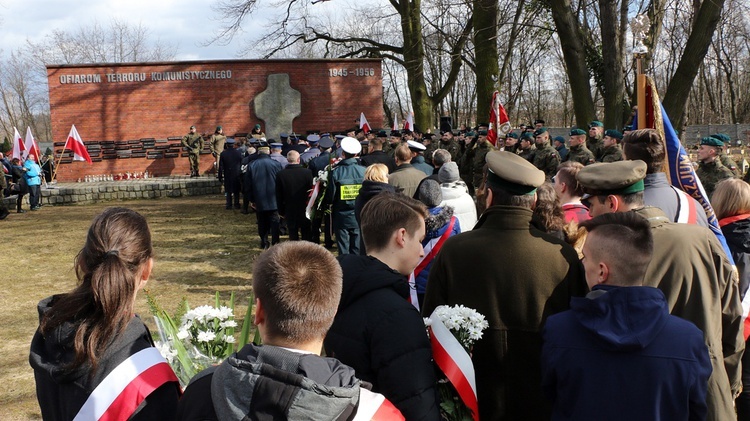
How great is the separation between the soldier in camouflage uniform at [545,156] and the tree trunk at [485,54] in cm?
353

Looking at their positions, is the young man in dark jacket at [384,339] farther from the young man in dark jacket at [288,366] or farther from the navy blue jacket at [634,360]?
the navy blue jacket at [634,360]

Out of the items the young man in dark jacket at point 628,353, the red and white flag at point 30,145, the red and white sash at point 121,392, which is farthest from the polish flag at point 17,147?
the young man in dark jacket at point 628,353

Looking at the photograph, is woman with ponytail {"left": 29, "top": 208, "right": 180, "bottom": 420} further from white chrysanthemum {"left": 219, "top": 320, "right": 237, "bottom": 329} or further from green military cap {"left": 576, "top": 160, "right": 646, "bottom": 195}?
green military cap {"left": 576, "top": 160, "right": 646, "bottom": 195}

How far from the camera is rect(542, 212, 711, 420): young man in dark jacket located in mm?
2377

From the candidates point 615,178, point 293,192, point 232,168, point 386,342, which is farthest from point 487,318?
point 232,168

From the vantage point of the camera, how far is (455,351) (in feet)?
8.50

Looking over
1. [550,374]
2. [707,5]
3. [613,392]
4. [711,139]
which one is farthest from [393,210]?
[707,5]

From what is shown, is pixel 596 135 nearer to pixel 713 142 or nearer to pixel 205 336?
pixel 713 142

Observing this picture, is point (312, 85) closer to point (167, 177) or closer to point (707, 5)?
point (167, 177)

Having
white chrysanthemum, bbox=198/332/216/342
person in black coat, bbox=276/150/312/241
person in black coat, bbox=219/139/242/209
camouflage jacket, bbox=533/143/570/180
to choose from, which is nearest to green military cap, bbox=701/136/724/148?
camouflage jacket, bbox=533/143/570/180

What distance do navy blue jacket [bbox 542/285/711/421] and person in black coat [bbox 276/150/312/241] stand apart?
27.7 feet

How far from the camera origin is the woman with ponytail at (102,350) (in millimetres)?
2191

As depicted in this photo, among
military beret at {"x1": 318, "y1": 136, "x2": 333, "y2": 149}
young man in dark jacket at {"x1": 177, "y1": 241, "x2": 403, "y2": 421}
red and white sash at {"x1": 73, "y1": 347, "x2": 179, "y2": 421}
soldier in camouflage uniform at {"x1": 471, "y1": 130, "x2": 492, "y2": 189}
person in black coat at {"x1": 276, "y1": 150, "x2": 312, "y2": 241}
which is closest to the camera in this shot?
young man in dark jacket at {"x1": 177, "y1": 241, "x2": 403, "y2": 421}

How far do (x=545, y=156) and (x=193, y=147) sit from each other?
13.8m
